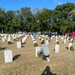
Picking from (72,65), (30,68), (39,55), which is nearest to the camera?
Answer: (30,68)

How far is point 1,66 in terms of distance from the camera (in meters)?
10.4

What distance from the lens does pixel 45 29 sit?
76.8 m

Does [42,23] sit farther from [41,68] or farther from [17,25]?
[41,68]

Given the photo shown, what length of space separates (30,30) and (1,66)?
250 feet

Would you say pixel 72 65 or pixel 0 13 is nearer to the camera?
pixel 72 65

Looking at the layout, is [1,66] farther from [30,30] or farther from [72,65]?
[30,30]

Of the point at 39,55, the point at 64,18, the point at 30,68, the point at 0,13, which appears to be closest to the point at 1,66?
the point at 30,68

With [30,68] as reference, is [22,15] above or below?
above

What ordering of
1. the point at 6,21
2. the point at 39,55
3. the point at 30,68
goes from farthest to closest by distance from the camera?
the point at 6,21 → the point at 39,55 → the point at 30,68

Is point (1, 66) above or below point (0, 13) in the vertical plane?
below

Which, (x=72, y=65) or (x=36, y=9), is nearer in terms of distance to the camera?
(x=72, y=65)

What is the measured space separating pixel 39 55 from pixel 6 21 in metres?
78.0

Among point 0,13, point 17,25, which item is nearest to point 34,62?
point 17,25

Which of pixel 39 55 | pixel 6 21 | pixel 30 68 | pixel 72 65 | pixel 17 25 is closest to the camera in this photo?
pixel 30 68
